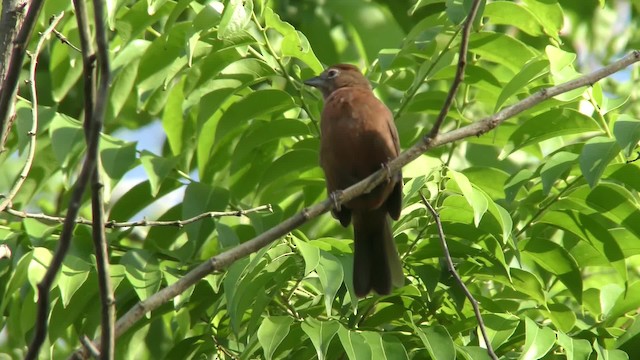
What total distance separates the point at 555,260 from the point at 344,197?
113 centimetres

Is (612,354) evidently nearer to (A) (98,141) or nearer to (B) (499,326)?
(B) (499,326)

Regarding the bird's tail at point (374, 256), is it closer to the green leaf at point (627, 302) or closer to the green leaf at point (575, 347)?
the green leaf at point (575, 347)

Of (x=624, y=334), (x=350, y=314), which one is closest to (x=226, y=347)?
(x=350, y=314)

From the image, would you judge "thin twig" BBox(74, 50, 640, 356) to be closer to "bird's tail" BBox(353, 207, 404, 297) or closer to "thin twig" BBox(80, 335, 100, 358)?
"thin twig" BBox(80, 335, 100, 358)

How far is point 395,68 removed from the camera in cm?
445

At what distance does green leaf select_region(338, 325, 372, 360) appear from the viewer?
323 centimetres

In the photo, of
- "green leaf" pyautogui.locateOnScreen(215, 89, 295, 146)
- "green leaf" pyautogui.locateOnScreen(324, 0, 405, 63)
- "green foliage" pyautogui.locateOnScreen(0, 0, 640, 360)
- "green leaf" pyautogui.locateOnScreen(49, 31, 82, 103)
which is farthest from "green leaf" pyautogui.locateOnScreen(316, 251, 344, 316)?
"green leaf" pyautogui.locateOnScreen(324, 0, 405, 63)

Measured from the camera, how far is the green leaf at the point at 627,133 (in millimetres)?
3361

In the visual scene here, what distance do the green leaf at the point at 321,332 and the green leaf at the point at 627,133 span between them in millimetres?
1223

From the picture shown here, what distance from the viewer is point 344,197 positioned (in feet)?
11.0

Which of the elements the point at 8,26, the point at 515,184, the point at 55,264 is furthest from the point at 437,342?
the point at 8,26

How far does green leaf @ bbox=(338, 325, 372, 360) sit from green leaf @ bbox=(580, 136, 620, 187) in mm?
1019

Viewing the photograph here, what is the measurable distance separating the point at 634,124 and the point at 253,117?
1.69m

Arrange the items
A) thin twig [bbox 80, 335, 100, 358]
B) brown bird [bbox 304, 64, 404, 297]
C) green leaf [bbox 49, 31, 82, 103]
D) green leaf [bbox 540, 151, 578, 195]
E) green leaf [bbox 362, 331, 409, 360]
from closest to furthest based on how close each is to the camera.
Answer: thin twig [bbox 80, 335, 100, 358] → green leaf [bbox 362, 331, 409, 360] → green leaf [bbox 540, 151, 578, 195] → brown bird [bbox 304, 64, 404, 297] → green leaf [bbox 49, 31, 82, 103]
